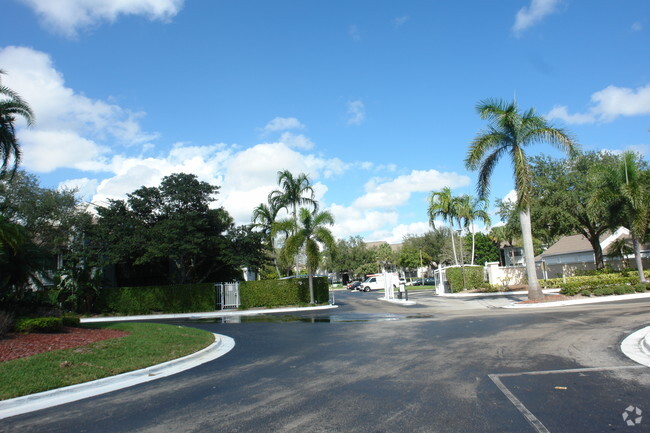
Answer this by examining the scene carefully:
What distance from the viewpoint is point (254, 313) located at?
2470 centimetres

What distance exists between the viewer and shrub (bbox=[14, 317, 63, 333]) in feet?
38.9

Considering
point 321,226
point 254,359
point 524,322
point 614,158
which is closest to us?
point 254,359

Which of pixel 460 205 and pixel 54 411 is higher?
pixel 460 205

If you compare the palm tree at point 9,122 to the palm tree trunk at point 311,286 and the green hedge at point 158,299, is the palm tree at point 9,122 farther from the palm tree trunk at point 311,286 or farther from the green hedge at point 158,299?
the palm tree trunk at point 311,286

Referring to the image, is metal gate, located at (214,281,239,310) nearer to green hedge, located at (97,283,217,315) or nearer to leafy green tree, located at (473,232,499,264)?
green hedge, located at (97,283,217,315)

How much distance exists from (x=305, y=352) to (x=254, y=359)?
4.01 feet

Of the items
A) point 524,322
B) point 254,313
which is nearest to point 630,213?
point 524,322

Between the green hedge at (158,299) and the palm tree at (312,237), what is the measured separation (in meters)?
5.95

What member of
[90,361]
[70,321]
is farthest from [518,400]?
[70,321]

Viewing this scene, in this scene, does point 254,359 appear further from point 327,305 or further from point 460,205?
point 460,205

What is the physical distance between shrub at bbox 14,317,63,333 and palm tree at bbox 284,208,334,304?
50.0 ft

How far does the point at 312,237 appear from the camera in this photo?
27.5 meters

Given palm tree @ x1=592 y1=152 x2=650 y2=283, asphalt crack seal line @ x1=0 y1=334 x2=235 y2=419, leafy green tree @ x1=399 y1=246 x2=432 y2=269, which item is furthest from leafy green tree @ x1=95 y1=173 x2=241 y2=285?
leafy green tree @ x1=399 y1=246 x2=432 y2=269

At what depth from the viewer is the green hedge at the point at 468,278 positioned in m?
37.3
